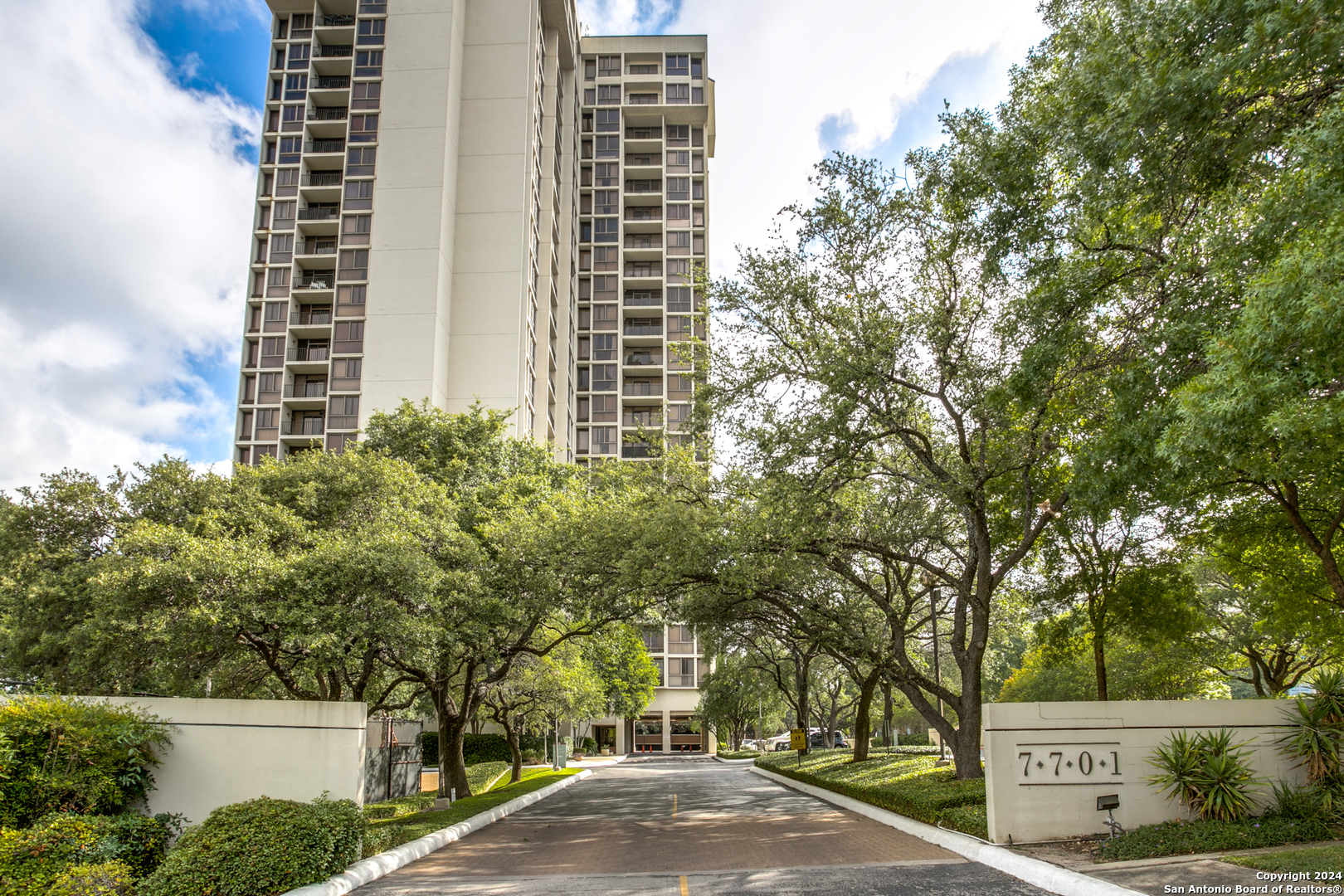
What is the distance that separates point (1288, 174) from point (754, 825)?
13558 mm

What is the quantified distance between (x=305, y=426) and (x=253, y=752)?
43221 mm

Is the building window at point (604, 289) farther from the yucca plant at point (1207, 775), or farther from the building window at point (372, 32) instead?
the yucca plant at point (1207, 775)

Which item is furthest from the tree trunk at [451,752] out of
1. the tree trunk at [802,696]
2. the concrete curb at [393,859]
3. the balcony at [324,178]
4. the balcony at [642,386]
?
the balcony at [642,386]

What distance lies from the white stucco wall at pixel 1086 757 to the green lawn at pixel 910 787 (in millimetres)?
825

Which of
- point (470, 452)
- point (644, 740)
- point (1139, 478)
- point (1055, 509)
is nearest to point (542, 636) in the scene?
point (470, 452)

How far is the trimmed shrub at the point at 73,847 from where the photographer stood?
893cm

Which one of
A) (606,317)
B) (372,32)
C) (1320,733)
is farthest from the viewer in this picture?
(606,317)

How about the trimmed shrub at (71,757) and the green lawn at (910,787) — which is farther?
the green lawn at (910,787)

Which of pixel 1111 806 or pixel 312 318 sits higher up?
pixel 312 318

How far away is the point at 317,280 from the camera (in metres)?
54.5

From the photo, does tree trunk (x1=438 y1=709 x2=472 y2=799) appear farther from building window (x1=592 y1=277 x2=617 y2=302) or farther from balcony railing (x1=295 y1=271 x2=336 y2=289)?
building window (x1=592 y1=277 x2=617 y2=302)

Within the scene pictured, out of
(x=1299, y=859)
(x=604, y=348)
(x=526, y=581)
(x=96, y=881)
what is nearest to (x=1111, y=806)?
(x=1299, y=859)

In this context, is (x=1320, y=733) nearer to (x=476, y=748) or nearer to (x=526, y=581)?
(x=526, y=581)

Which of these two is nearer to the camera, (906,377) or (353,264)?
(906,377)
